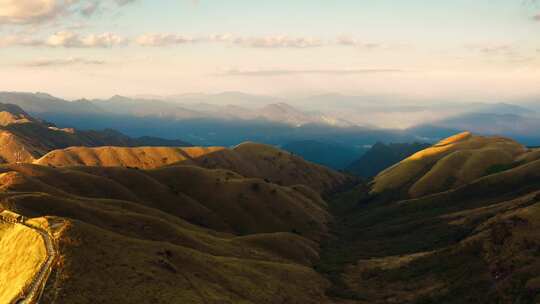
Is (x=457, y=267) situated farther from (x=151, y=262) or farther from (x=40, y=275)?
(x=40, y=275)

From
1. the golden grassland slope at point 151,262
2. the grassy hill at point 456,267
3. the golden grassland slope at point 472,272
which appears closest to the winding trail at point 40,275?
the golden grassland slope at point 151,262

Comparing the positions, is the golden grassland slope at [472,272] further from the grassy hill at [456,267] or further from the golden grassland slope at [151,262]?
the golden grassland slope at [151,262]

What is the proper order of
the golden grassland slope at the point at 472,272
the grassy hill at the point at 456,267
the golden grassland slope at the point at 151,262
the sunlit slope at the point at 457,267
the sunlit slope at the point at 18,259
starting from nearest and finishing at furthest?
the sunlit slope at the point at 18,259, the golden grassland slope at the point at 151,262, the golden grassland slope at the point at 472,272, the sunlit slope at the point at 457,267, the grassy hill at the point at 456,267

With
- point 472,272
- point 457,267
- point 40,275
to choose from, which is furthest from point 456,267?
point 40,275

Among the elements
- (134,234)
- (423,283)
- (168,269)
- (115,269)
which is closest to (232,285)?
(168,269)

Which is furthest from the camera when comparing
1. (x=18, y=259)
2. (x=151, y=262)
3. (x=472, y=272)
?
(x=472, y=272)

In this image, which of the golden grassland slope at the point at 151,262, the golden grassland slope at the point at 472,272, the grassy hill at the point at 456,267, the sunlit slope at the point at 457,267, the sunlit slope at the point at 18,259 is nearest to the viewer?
the sunlit slope at the point at 18,259

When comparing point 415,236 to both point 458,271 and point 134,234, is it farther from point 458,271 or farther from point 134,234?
point 134,234

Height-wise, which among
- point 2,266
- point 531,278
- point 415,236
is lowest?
point 415,236
